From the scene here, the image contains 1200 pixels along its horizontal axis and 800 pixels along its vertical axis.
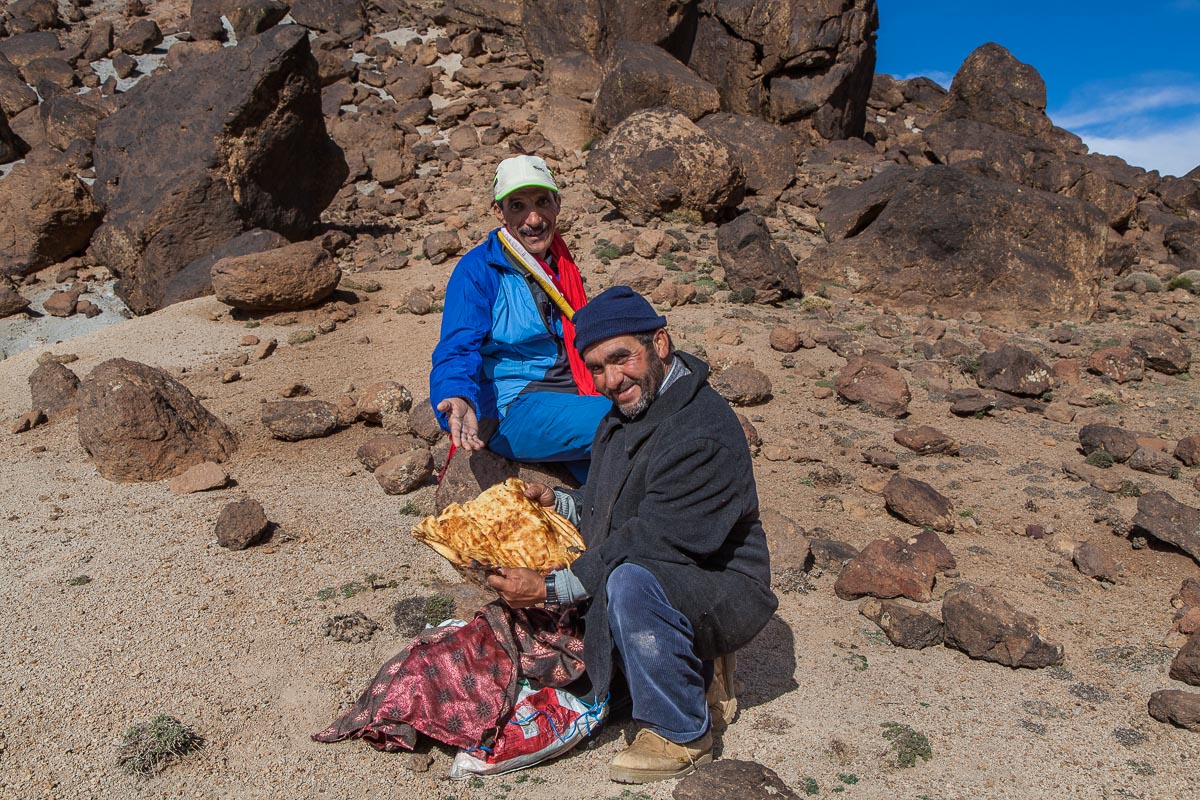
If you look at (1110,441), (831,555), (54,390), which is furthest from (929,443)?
(54,390)

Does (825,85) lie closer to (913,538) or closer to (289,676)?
(913,538)

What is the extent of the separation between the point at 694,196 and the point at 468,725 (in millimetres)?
8926

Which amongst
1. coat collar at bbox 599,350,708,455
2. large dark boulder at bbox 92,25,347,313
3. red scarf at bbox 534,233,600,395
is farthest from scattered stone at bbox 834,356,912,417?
large dark boulder at bbox 92,25,347,313

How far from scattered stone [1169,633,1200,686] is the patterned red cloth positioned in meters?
2.39

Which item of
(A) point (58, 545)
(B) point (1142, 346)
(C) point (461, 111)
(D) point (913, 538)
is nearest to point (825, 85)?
(C) point (461, 111)

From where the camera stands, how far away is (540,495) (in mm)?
3258

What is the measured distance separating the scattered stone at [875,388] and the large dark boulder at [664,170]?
14.6 feet

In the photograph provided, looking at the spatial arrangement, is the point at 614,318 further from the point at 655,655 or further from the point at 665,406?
the point at 655,655

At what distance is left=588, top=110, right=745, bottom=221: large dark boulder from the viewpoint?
11.0m

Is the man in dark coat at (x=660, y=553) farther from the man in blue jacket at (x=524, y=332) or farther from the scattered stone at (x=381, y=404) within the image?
the scattered stone at (x=381, y=404)

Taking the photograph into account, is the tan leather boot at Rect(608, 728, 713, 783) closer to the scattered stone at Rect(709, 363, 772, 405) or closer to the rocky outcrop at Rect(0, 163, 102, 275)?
the scattered stone at Rect(709, 363, 772, 405)

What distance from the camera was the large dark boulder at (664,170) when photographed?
10969 millimetres

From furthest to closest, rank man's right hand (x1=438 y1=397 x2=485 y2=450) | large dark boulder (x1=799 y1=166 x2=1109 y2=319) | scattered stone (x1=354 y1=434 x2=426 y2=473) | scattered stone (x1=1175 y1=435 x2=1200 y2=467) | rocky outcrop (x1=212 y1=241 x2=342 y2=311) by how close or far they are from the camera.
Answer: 1. large dark boulder (x1=799 y1=166 x2=1109 y2=319)
2. rocky outcrop (x1=212 y1=241 x2=342 y2=311)
3. scattered stone (x1=1175 y1=435 x2=1200 y2=467)
4. scattered stone (x1=354 y1=434 x2=426 y2=473)
5. man's right hand (x1=438 y1=397 x2=485 y2=450)

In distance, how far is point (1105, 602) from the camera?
4.37 m
